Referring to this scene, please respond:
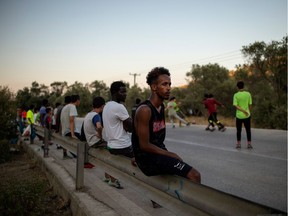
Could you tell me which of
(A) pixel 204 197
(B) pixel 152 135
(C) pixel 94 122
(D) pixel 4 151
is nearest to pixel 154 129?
(B) pixel 152 135

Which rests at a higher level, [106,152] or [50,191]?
[106,152]

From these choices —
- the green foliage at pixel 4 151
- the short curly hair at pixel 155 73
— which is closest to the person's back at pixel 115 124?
the short curly hair at pixel 155 73

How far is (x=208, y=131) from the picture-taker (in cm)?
1639

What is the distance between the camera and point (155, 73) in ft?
10.6

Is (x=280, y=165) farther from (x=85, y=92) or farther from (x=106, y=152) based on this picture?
(x=85, y=92)

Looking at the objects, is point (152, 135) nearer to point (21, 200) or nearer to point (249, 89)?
point (21, 200)

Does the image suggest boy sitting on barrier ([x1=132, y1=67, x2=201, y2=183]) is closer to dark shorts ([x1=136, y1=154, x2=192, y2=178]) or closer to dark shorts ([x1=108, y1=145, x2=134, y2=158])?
dark shorts ([x1=136, y1=154, x2=192, y2=178])

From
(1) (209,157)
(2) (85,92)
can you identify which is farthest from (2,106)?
(2) (85,92)

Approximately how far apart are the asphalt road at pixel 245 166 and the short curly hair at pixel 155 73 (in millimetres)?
2914

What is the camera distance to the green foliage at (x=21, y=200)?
4359 mm

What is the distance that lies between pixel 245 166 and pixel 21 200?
529 cm

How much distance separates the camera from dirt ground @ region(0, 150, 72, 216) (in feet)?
16.3

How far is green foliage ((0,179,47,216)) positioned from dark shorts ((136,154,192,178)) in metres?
2.45

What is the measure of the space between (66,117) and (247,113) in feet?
18.9
